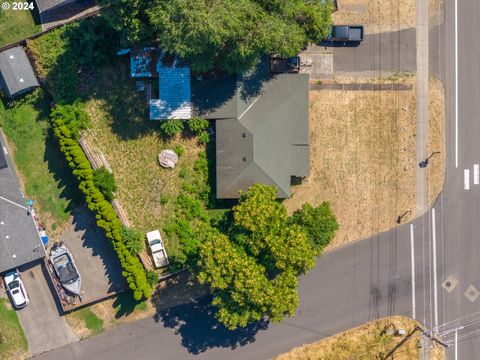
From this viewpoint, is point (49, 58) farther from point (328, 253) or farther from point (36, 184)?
point (328, 253)

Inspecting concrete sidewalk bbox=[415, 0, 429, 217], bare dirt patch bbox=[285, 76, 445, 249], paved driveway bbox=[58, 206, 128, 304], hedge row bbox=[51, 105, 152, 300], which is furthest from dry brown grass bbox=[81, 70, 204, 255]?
concrete sidewalk bbox=[415, 0, 429, 217]

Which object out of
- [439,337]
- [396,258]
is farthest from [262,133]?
[439,337]

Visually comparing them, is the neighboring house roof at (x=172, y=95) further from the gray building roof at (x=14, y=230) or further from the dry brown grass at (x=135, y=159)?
the gray building roof at (x=14, y=230)

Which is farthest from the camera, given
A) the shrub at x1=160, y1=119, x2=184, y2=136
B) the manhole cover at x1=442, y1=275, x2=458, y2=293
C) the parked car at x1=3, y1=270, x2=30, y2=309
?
the parked car at x1=3, y1=270, x2=30, y2=309

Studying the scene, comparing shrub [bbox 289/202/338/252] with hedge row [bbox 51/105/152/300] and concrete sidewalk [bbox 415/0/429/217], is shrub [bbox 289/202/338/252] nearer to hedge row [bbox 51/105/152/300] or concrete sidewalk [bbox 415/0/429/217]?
concrete sidewalk [bbox 415/0/429/217]

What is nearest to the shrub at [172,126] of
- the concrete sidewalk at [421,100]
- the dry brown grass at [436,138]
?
the concrete sidewalk at [421,100]

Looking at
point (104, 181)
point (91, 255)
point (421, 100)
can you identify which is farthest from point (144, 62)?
point (421, 100)
